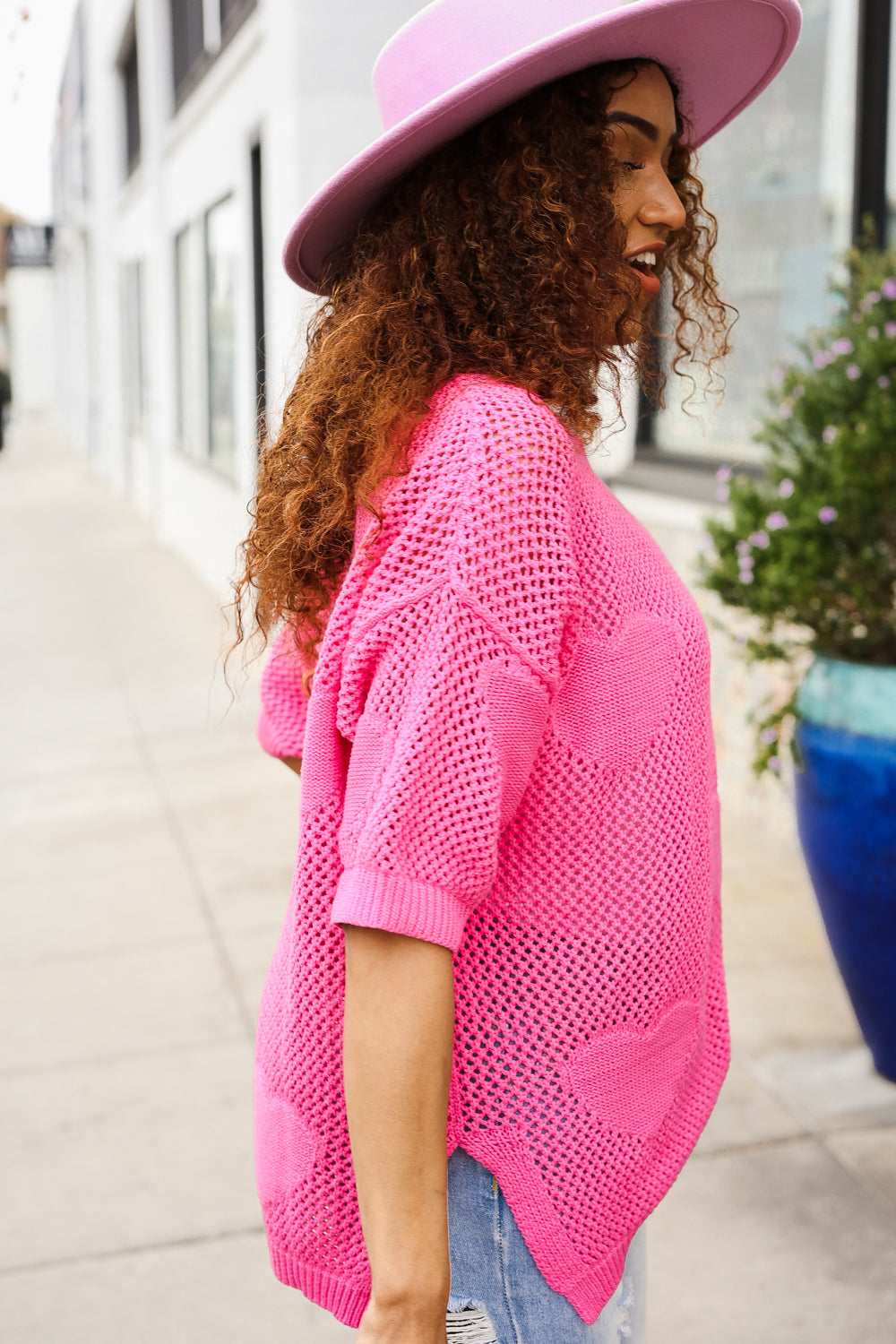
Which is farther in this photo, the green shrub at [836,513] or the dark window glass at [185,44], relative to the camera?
the dark window glass at [185,44]

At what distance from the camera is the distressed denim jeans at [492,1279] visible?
1227 mm

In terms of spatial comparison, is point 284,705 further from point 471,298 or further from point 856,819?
point 856,819

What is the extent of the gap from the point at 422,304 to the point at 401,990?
0.57 m

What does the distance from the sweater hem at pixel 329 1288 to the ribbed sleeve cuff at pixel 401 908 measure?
408 millimetres

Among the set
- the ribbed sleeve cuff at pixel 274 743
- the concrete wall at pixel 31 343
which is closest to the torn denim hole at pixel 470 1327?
the ribbed sleeve cuff at pixel 274 743

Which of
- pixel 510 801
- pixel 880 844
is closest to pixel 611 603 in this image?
pixel 510 801

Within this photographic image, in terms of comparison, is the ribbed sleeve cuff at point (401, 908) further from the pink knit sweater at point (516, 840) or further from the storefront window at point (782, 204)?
the storefront window at point (782, 204)

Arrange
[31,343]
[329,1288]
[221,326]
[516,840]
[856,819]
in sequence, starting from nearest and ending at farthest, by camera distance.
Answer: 1. [516,840]
2. [329,1288]
3. [856,819]
4. [221,326]
5. [31,343]

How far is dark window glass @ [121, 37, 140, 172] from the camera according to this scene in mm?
17267

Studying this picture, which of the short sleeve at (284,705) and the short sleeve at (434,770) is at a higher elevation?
the short sleeve at (434,770)

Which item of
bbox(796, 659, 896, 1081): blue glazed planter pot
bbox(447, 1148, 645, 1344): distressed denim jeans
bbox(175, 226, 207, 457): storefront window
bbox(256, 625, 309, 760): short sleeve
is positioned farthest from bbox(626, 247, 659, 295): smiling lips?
bbox(175, 226, 207, 457): storefront window

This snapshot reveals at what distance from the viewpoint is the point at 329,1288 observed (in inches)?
50.7

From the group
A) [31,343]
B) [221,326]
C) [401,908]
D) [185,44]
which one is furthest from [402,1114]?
[31,343]

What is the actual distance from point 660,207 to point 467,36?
229 mm
